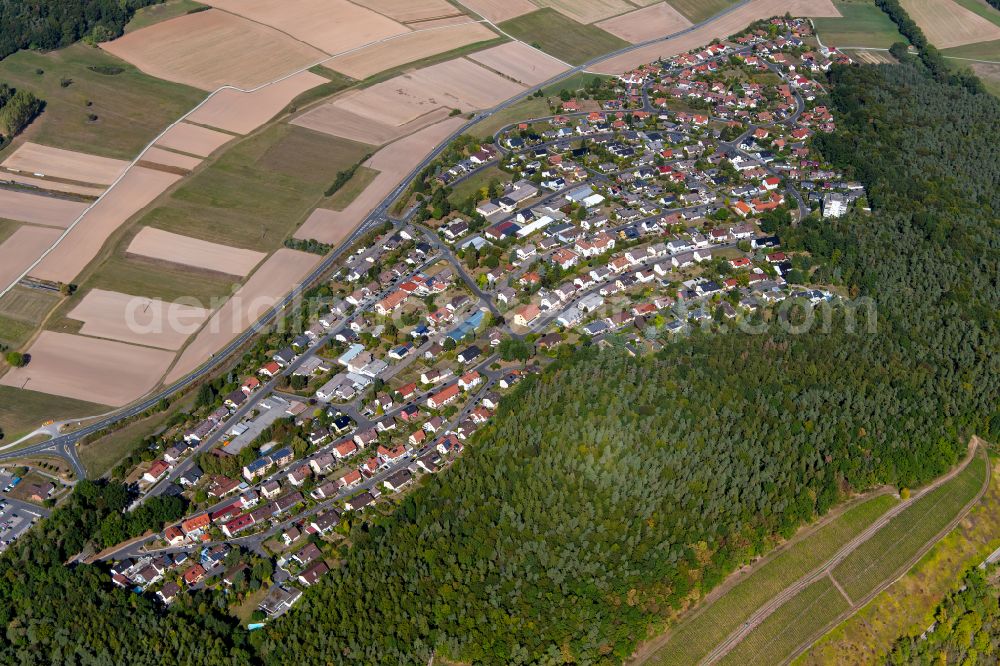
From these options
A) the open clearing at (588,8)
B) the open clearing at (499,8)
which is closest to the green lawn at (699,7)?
the open clearing at (588,8)

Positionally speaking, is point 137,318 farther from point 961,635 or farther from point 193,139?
point 961,635

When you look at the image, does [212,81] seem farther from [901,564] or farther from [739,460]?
[901,564]

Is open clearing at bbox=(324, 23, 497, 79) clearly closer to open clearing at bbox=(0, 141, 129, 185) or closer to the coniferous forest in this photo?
open clearing at bbox=(0, 141, 129, 185)

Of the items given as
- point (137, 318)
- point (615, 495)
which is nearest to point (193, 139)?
point (137, 318)

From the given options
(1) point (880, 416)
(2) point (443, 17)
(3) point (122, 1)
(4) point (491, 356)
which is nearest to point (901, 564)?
(1) point (880, 416)

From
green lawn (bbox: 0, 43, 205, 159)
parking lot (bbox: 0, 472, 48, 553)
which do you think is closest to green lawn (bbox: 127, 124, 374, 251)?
green lawn (bbox: 0, 43, 205, 159)

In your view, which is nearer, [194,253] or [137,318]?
[137,318]

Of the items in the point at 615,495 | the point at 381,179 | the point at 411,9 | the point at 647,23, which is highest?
the point at 411,9

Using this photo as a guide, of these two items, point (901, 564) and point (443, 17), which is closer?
point (901, 564)
